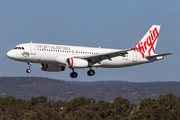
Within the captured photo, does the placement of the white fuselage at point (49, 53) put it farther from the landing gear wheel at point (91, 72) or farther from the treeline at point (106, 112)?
the treeline at point (106, 112)

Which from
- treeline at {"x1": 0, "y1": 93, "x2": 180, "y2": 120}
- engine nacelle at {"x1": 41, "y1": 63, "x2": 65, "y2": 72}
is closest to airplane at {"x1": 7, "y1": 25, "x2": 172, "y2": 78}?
engine nacelle at {"x1": 41, "y1": 63, "x2": 65, "y2": 72}

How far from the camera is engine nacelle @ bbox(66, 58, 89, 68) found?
181 feet

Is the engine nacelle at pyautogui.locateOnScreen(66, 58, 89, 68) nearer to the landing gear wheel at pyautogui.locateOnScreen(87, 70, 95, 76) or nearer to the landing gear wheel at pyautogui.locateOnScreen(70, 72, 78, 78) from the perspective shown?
the landing gear wheel at pyautogui.locateOnScreen(87, 70, 95, 76)

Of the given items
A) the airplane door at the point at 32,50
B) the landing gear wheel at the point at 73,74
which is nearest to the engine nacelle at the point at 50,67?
the landing gear wheel at the point at 73,74

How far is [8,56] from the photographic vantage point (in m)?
53.3

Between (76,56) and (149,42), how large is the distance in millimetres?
17931

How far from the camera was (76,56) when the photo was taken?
56688mm

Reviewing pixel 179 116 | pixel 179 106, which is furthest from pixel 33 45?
pixel 179 106

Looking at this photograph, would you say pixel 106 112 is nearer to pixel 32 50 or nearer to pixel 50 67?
pixel 50 67

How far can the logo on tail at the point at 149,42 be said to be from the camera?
65.4 m

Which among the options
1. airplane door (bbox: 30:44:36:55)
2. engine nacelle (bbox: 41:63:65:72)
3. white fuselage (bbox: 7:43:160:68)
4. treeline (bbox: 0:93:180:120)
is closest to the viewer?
white fuselage (bbox: 7:43:160:68)

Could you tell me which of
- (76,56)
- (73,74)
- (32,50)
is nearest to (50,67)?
(73,74)

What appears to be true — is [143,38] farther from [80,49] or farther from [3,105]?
[3,105]

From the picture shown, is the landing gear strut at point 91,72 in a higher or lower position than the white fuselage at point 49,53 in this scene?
lower
